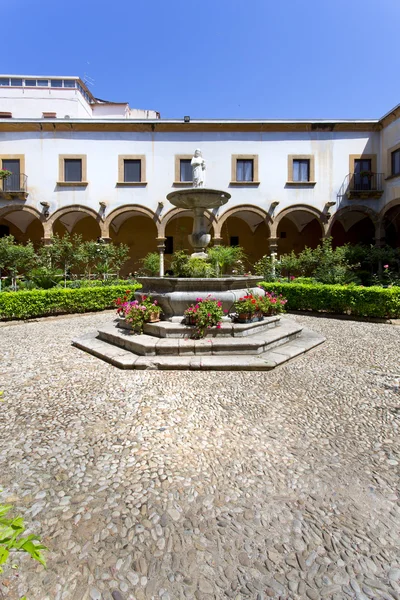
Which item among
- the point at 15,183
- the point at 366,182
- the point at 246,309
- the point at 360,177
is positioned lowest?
the point at 246,309

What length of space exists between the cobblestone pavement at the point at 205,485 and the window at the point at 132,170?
563 inches

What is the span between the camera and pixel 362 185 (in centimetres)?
1638

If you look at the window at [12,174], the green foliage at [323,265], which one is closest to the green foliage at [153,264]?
the green foliage at [323,265]

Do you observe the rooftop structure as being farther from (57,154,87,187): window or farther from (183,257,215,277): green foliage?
(183,257,215,277): green foliage

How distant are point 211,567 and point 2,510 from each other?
1.24 meters

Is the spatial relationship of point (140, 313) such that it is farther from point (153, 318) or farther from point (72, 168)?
point (72, 168)

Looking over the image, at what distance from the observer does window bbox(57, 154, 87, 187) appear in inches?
638

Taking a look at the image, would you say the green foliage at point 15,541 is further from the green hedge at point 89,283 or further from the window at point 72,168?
the window at point 72,168

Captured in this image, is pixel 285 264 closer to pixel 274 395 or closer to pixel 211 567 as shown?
pixel 274 395

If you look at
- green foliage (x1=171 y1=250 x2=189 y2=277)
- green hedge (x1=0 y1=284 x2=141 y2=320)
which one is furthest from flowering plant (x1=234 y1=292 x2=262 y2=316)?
green hedge (x1=0 y1=284 x2=141 y2=320)

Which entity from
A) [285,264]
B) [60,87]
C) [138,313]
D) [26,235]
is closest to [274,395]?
[138,313]

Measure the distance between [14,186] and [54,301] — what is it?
9.72 m

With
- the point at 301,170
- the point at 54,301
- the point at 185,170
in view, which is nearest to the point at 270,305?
the point at 54,301

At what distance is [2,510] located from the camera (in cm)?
88
